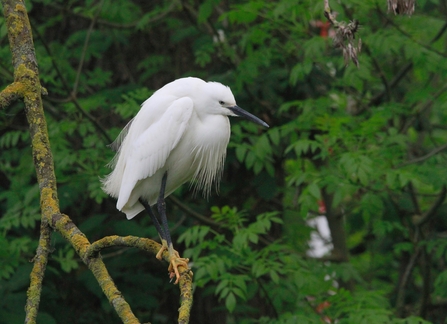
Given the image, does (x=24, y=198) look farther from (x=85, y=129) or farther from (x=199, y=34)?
(x=199, y=34)

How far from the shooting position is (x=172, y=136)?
2918mm

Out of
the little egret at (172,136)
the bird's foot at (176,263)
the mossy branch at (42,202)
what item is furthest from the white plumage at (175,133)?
the mossy branch at (42,202)

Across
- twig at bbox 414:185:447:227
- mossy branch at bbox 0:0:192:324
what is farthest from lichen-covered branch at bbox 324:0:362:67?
twig at bbox 414:185:447:227

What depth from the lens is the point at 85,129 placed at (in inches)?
160

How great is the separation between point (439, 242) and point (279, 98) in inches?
56.6

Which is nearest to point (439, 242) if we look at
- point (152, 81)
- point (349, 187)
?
point (349, 187)

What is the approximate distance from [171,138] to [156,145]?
0.07 meters

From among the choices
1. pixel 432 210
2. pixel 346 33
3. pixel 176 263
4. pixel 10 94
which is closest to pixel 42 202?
pixel 10 94

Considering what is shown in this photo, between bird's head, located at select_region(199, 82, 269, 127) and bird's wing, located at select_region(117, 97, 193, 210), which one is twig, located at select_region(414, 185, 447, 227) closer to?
bird's head, located at select_region(199, 82, 269, 127)

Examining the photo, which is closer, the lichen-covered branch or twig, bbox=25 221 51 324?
twig, bbox=25 221 51 324

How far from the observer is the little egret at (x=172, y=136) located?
9.58ft

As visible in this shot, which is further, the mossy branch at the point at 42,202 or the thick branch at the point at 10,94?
→ the thick branch at the point at 10,94

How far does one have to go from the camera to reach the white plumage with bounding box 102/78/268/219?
2922 mm

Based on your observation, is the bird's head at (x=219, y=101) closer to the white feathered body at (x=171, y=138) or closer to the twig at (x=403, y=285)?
the white feathered body at (x=171, y=138)
